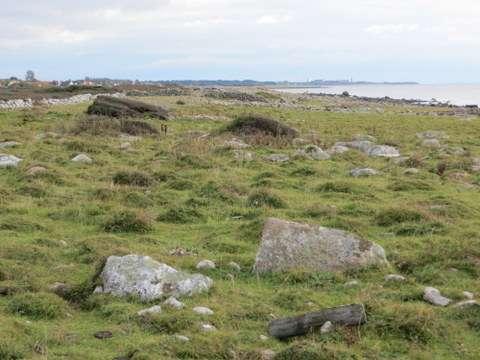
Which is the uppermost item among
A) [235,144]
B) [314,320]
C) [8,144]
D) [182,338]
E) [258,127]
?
[258,127]

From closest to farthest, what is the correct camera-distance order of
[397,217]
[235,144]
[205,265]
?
1. [205,265]
2. [397,217]
3. [235,144]

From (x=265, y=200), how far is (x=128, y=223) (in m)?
3.74

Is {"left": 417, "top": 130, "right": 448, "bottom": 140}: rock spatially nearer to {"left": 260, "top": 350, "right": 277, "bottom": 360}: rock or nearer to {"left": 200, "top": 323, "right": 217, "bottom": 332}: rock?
{"left": 200, "top": 323, "right": 217, "bottom": 332}: rock

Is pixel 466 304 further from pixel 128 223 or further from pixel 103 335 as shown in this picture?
pixel 128 223

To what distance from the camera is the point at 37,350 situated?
7.38 meters

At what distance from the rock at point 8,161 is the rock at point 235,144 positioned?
730cm

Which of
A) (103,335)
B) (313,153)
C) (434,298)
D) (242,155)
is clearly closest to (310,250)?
(434,298)

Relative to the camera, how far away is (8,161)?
803 inches

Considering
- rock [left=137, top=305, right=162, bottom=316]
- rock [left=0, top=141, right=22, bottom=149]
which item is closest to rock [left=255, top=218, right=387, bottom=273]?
rock [left=137, top=305, right=162, bottom=316]

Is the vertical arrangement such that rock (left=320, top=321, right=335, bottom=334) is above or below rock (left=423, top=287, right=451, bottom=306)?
above

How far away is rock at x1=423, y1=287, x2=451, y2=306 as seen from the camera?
29.9ft

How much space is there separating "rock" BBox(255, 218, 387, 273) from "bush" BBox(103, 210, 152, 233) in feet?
10.9

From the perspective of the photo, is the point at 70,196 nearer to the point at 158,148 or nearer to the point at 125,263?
the point at 125,263

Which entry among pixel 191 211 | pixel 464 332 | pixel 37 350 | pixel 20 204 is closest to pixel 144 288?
pixel 37 350
